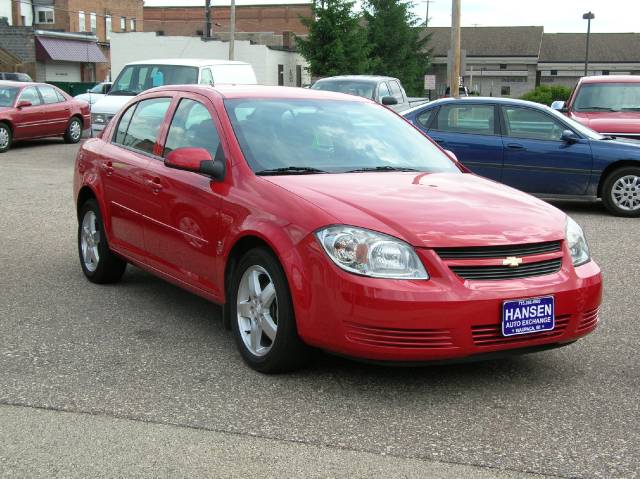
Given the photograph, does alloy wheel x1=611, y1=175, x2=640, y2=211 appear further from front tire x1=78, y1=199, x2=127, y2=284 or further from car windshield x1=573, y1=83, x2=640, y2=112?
front tire x1=78, y1=199, x2=127, y2=284

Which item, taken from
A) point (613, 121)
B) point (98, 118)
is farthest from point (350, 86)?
point (613, 121)

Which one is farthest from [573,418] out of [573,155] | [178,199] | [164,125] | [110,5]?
[110,5]

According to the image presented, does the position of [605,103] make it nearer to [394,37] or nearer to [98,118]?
[98,118]

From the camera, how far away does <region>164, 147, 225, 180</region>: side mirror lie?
537cm

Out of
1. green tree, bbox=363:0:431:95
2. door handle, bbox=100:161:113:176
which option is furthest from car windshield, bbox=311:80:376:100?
green tree, bbox=363:0:431:95

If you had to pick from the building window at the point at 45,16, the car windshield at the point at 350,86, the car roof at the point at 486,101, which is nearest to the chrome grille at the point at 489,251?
the car roof at the point at 486,101

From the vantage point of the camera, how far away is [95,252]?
7262mm

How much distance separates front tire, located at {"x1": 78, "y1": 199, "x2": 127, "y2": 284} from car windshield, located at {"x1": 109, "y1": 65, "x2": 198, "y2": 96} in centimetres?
893

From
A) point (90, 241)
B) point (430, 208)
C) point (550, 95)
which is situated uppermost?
point (430, 208)

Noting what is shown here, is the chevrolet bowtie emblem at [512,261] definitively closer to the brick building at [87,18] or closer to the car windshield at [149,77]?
the car windshield at [149,77]

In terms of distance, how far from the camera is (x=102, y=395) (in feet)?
15.1

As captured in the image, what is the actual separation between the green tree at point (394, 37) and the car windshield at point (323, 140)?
58.7 m

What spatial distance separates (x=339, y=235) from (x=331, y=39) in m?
47.6

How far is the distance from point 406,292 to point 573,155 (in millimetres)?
8132
